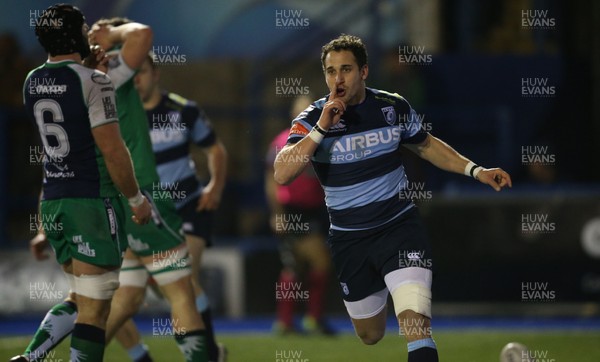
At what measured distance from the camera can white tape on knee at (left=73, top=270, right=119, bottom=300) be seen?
6.44m

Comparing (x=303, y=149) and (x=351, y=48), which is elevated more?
(x=351, y=48)

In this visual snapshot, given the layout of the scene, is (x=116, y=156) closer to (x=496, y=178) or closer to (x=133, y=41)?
(x=133, y=41)

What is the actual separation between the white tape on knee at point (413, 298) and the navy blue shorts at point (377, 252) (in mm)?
160

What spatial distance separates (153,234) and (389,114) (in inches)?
66.6

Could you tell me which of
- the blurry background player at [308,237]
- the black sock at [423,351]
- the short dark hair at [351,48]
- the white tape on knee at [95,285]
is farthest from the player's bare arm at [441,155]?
the blurry background player at [308,237]

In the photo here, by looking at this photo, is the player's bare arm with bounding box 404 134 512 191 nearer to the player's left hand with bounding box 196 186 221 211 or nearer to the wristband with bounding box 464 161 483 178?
the wristband with bounding box 464 161 483 178

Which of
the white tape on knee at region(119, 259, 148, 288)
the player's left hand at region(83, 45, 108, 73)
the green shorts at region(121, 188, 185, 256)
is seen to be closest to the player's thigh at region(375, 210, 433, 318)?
the green shorts at region(121, 188, 185, 256)

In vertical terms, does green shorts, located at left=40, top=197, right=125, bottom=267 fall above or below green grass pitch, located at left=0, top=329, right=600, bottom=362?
above

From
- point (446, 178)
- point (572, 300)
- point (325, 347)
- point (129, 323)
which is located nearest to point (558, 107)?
point (446, 178)

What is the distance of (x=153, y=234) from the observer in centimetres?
751

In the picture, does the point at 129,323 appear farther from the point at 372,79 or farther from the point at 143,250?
the point at 372,79

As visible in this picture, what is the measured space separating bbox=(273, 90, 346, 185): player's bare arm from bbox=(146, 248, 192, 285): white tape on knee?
3.62 feet

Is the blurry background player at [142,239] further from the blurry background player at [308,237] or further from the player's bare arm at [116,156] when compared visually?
the blurry background player at [308,237]

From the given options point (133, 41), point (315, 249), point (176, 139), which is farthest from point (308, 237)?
point (133, 41)
